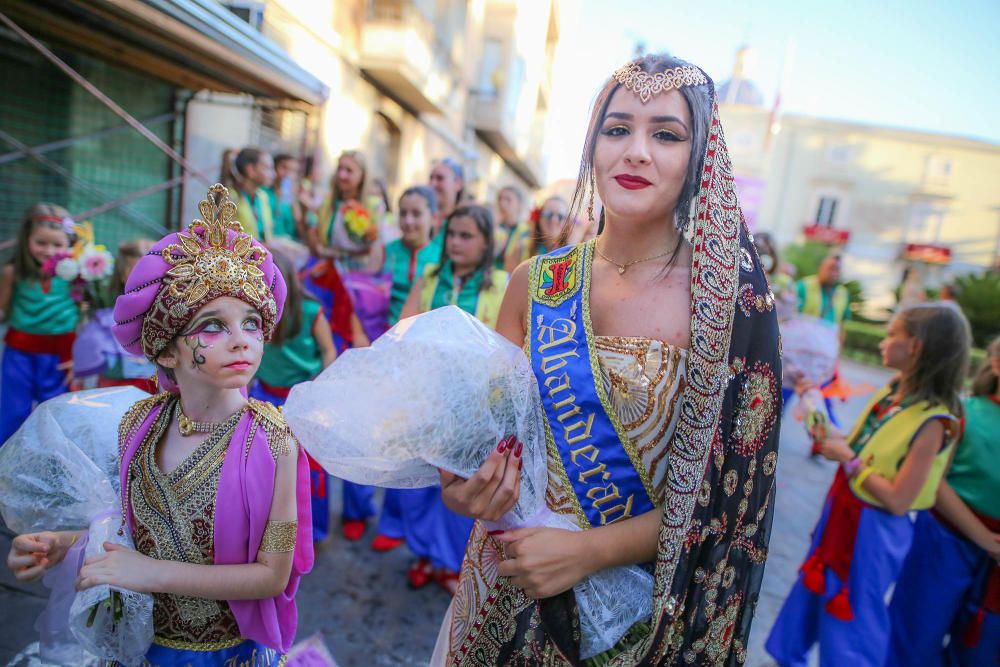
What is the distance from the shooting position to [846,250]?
119 ft

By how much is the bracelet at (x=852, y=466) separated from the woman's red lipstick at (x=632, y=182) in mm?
1958

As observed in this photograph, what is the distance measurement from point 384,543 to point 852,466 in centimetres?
255

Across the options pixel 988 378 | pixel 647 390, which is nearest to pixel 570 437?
pixel 647 390

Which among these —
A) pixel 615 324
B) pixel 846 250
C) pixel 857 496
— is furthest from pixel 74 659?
pixel 846 250

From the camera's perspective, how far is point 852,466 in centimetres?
257

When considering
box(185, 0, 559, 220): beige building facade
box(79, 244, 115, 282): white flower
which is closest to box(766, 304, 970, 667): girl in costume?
box(79, 244, 115, 282): white flower

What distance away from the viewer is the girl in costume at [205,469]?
1.24 metres

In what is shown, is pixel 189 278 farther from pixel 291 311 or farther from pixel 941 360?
pixel 941 360

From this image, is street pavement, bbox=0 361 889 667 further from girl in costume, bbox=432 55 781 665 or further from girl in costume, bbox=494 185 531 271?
girl in costume, bbox=494 185 531 271

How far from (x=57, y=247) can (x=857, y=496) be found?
4222mm

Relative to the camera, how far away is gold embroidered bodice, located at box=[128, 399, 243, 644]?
1322mm

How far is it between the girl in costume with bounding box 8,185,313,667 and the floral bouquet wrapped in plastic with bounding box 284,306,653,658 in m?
0.30

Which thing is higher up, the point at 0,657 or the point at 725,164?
the point at 725,164

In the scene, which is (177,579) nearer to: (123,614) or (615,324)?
(123,614)
